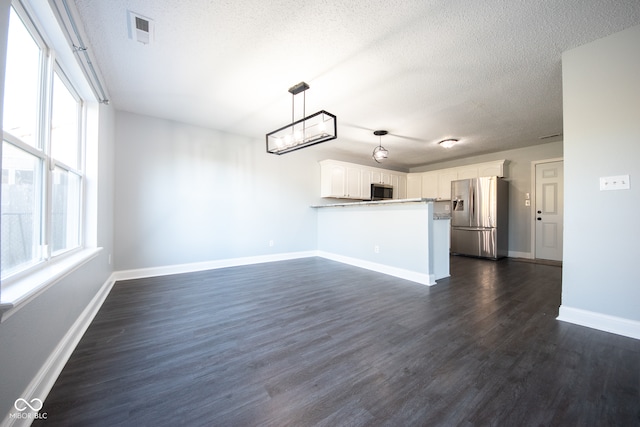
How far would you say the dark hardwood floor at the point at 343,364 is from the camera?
1.13 m

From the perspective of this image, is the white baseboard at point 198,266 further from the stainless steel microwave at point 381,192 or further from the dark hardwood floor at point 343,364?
the stainless steel microwave at point 381,192

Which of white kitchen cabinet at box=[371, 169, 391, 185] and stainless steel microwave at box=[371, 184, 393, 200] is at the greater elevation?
white kitchen cabinet at box=[371, 169, 391, 185]

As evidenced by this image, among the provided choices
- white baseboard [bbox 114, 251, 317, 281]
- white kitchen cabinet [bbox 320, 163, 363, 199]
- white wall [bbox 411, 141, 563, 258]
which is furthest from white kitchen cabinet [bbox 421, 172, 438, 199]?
white baseboard [bbox 114, 251, 317, 281]

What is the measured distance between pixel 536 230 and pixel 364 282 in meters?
4.44

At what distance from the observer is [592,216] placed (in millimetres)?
2006

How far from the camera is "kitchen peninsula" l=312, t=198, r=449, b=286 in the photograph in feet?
10.7

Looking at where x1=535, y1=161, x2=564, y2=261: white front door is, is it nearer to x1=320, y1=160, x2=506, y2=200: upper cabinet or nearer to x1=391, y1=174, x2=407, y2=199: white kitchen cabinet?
x1=320, y1=160, x2=506, y2=200: upper cabinet

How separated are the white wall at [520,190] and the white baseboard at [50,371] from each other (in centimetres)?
717

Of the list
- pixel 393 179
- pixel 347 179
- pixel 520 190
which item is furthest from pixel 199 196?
pixel 520 190

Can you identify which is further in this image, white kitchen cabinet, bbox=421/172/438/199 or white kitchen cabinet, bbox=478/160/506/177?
white kitchen cabinet, bbox=421/172/438/199

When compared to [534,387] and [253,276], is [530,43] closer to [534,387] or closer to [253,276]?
[534,387]

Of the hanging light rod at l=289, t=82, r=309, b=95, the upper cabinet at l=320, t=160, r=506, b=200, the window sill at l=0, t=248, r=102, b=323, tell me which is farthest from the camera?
the upper cabinet at l=320, t=160, r=506, b=200

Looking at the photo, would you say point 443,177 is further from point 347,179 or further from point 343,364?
point 343,364

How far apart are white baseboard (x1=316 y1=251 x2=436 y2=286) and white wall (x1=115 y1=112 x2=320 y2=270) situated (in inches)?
39.6
